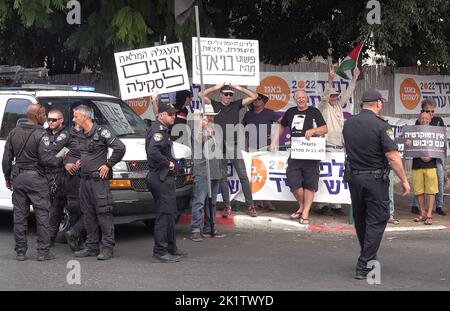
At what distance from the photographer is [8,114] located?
10109 millimetres

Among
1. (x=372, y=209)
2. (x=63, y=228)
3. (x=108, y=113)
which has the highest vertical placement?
(x=108, y=113)

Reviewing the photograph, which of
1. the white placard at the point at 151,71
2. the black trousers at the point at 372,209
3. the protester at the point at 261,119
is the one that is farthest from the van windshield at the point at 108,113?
the black trousers at the point at 372,209

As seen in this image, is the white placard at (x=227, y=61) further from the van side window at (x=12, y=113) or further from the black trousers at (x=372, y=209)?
the black trousers at (x=372, y=209)

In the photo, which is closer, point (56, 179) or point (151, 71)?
point (56, 179)

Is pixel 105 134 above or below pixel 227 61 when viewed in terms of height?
below

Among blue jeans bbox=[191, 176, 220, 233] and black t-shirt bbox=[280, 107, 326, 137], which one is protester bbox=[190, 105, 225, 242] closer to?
blue jeans bbox=[191, 176, 220, 233]

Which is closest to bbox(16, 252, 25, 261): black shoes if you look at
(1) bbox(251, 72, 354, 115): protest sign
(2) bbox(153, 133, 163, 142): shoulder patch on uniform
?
(2) bbox(153, 133, 163, 142): shoulder patch on uniform

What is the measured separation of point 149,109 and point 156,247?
271 inches

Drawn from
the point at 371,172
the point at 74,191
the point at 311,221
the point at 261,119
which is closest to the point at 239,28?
the point at 261,119

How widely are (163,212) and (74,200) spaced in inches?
52.1

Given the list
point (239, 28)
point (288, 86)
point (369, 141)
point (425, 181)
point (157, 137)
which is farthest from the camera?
point (239, 28)

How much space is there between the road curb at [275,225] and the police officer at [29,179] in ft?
10.3

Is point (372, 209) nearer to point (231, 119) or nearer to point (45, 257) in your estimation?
point (231, 119)
